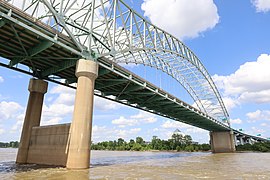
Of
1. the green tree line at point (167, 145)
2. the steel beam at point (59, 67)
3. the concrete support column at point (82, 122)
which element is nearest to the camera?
the concrete support column at point (82, 122)

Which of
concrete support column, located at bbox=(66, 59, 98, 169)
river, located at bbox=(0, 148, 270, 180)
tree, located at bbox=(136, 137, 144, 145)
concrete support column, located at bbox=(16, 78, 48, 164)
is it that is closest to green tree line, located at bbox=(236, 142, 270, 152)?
tree, located at bbox=(136, 137, 144, 145)

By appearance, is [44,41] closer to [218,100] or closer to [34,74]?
[34,74]

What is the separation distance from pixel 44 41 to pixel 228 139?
75.1 m

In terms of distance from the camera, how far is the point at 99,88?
3331cm

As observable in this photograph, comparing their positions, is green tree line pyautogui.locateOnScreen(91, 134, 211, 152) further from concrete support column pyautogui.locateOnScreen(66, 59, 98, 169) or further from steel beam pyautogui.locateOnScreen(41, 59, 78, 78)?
concrete support column pyautogui.locateOnScreen(66, 59, 98, 169)

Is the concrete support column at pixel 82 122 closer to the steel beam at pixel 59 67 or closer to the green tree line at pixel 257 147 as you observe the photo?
the steel beam at pixel 59 67

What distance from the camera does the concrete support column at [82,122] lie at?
741 inches

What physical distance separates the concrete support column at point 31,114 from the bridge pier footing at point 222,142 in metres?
65.7

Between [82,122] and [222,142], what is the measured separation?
239 feet

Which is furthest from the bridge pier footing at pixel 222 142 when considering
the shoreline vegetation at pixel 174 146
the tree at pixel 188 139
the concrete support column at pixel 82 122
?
the concrete support column at pixel 82 122

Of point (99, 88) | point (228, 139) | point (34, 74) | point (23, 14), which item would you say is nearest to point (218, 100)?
point (228, 139)

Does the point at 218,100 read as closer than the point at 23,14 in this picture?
No

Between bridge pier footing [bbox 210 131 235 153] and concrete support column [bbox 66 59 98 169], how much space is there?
6735 centimetres

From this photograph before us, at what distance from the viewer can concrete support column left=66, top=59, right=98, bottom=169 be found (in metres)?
18.8
